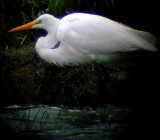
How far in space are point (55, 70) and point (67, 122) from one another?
1.74m

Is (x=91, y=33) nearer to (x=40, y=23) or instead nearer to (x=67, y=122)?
(x=40, y=23)

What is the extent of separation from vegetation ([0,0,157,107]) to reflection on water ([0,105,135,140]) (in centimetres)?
34

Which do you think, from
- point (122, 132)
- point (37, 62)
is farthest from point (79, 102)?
point (37, 62)

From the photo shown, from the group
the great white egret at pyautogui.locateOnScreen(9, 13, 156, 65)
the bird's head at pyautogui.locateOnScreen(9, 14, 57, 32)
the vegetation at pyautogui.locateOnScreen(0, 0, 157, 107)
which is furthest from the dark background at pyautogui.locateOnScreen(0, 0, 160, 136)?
the bird's head at pyautogui.locateOnScreen(9, 14, 57, 32)

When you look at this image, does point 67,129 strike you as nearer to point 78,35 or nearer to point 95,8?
point 78,35

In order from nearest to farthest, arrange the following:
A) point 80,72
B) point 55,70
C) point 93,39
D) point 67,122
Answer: point 67,122
point 93,39
point 80,72
point 55,70

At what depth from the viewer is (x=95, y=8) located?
5.27 meters

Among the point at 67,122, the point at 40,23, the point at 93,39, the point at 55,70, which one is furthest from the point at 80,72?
the point at 67,122

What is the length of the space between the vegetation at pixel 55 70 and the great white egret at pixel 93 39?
438 millimetres

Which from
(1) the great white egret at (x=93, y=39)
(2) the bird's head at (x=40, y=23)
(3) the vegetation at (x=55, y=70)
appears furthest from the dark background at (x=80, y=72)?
(2) the bird's head at (x=40, y=23)

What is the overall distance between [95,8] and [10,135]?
320 centimetres

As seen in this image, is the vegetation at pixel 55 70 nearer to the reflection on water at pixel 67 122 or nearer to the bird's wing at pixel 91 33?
the reflection on water at pixel 67 122

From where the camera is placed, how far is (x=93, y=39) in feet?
12.4

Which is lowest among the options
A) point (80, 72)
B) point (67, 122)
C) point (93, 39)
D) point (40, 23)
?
point (67, 122)
